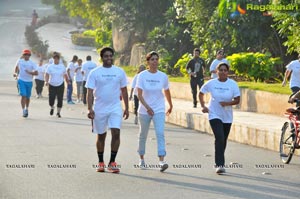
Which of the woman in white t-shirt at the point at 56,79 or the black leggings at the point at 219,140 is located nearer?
the black leggings at the point at 219,140

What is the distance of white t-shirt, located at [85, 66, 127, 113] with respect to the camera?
1312 centimetres

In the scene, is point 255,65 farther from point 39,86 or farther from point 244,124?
point 39,86

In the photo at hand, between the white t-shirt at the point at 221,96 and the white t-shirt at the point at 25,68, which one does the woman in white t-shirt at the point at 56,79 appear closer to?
the white t-shirt at the point at 25,68

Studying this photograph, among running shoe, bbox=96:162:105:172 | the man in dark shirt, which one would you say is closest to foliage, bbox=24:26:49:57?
the man in dark shirt

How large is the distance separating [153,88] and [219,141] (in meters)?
1.28

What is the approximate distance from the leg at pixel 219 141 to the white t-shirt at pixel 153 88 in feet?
2.75

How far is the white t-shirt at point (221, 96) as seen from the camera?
44.0 ft

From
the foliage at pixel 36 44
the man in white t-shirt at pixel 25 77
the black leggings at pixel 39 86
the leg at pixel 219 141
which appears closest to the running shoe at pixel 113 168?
the leg at pixel 219 141

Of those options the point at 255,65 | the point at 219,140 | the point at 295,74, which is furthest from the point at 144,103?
the point at 255,65

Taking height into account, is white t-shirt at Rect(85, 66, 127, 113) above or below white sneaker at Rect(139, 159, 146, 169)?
above

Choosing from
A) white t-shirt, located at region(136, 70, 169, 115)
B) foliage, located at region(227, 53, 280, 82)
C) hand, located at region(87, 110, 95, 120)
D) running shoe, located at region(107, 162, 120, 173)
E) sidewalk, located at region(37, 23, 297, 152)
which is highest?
white t-shirt, located at region(136, 70, 169, 115)

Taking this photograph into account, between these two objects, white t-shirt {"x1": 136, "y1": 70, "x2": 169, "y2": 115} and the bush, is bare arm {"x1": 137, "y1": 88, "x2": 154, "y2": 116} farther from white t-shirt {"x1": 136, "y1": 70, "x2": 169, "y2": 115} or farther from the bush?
the bush

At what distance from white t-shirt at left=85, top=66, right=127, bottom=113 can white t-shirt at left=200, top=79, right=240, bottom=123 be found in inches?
51.3

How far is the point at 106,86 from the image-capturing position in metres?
13.2
